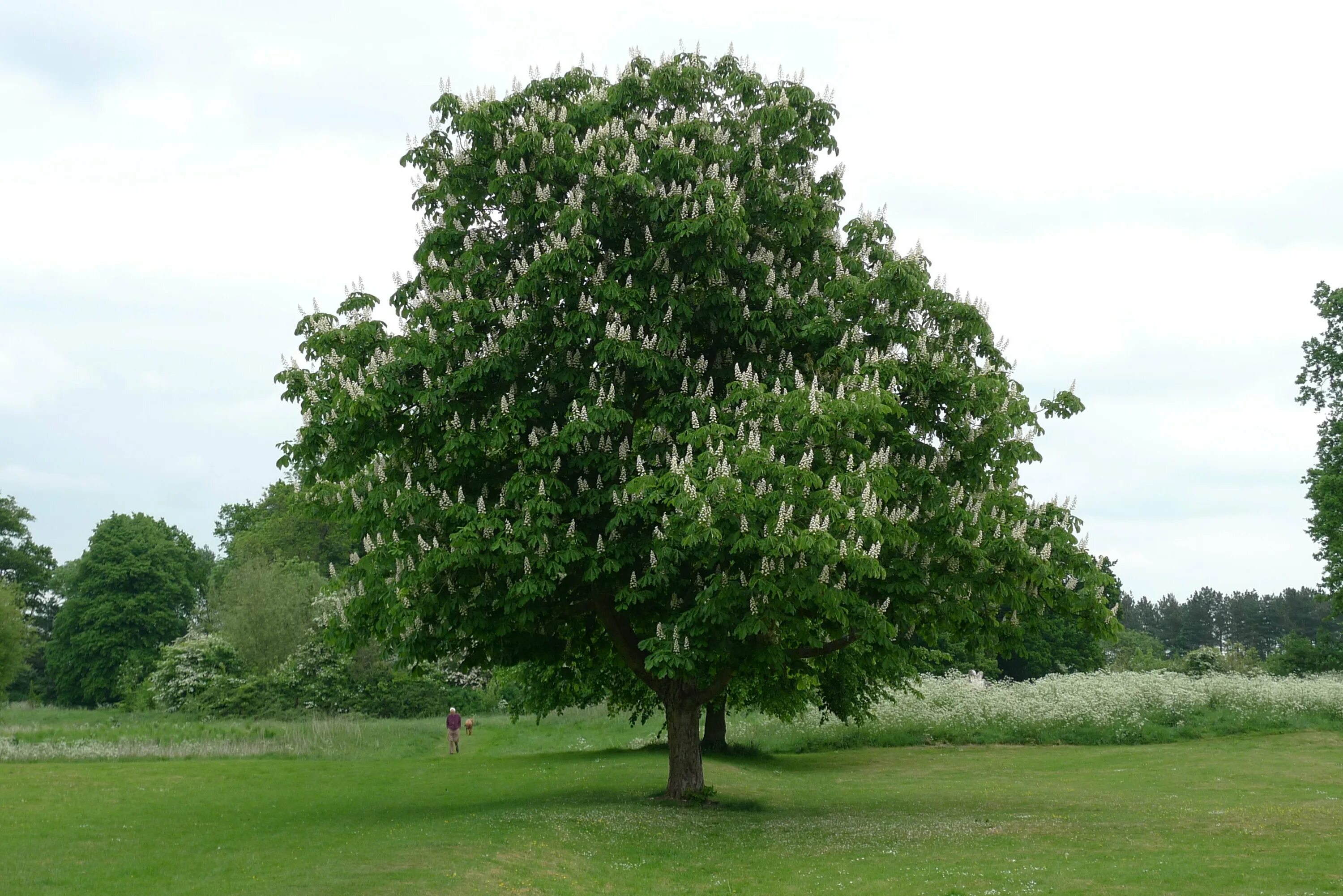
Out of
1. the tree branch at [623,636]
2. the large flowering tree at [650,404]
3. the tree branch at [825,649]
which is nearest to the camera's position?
the large flowering tree at [650,404]

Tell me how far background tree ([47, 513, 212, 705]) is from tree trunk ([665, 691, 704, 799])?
7247cm

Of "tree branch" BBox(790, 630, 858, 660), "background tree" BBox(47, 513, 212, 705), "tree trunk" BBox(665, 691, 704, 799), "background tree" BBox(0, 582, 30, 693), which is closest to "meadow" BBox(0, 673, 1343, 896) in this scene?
"tree trunk" BBox(665, 691, 704, 799)

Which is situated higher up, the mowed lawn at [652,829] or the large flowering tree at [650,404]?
the large flowering tree at [650,404]

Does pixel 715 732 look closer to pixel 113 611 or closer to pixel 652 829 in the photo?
pixel 652 829

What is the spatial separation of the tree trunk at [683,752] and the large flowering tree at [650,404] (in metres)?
1.80

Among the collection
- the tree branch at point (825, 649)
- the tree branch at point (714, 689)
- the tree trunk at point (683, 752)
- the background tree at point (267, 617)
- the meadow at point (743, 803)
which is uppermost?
the background tree at point (267, 617)

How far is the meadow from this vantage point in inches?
654

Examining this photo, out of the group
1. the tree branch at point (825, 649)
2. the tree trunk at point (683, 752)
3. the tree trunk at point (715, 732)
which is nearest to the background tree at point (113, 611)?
the tree trunk at point (715, 732)

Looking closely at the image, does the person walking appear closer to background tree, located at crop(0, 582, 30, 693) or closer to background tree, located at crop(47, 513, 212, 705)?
background tree, located at crop(0, 582, 30, 693)

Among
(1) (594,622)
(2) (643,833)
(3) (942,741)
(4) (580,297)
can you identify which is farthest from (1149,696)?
(4) (580,297)

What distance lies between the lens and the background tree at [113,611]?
88.1 m

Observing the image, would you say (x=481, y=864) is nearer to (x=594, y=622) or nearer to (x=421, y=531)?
(x=421, y=531)

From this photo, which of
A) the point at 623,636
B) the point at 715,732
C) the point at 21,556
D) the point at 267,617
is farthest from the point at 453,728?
the point at 21,556

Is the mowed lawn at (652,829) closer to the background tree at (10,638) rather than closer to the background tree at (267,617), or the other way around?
the background tree at (267,617)
